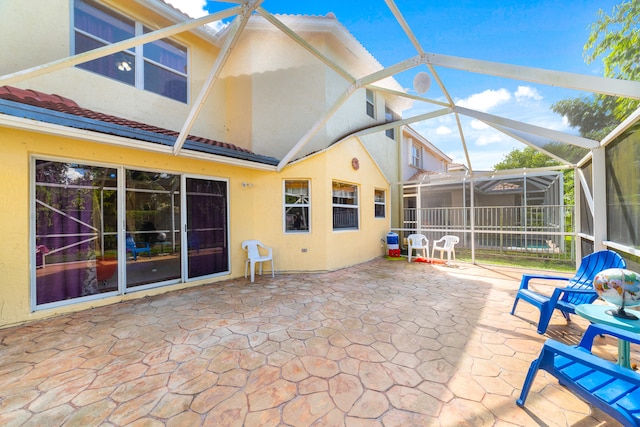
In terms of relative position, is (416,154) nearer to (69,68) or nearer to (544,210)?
(544,210)

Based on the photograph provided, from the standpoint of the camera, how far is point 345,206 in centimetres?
840

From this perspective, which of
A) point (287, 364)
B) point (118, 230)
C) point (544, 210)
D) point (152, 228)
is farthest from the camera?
point (544, 210)

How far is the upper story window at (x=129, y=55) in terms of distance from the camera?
19.3 feet

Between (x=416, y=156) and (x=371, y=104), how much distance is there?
5851 millimetres

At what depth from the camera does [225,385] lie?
103 inches

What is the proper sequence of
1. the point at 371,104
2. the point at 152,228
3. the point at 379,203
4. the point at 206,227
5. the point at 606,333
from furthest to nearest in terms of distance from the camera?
the point at 371,104 → the point at 379,203 → the point at 206,227 → the point at 152,228 → the point at 606,333

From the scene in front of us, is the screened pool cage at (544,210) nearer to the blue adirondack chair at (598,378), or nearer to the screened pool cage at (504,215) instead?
the screened pool cage at (504,215)

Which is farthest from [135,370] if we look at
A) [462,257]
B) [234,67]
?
[462,257]

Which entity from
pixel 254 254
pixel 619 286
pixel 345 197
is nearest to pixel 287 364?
pixel 619 286

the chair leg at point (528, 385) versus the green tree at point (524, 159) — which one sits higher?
the green tree at point (524, 159)

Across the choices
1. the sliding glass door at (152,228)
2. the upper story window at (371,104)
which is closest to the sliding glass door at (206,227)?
the sliding glass door at (152,228)

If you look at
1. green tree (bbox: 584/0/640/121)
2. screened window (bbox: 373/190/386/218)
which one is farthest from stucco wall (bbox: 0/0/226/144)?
green tree (bbox: 584/0/640/121)

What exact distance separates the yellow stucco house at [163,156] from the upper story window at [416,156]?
17.9ft

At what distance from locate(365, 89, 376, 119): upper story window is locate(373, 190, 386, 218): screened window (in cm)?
347
